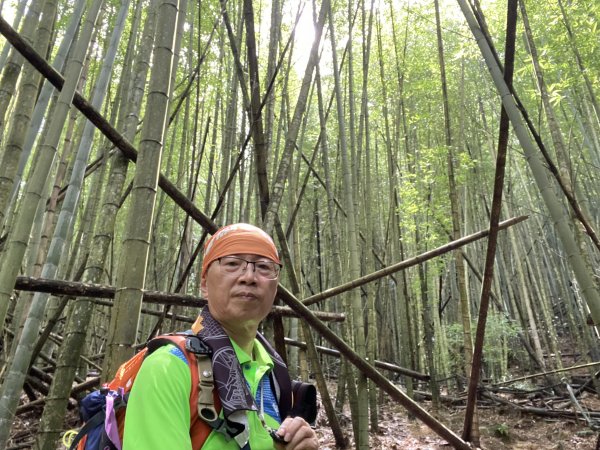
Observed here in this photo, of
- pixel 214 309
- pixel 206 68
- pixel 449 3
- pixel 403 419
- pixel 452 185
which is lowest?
pixel 403 419

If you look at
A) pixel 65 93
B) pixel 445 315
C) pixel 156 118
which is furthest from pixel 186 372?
pixel 445 315

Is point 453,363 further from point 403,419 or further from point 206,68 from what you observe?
point 206,68

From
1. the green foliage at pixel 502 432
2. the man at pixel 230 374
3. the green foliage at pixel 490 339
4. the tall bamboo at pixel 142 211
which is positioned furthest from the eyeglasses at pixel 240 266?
the green foliage at pixel 490 339

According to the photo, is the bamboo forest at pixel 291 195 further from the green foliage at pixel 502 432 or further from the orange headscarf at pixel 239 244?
the orange headscarf at pixel 239 244

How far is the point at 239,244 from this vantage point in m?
1.18

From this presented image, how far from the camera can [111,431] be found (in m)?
0.89

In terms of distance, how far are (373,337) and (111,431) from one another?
3.55 m

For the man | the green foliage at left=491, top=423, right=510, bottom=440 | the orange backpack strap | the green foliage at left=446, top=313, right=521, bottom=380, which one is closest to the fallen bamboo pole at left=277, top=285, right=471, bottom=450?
the man

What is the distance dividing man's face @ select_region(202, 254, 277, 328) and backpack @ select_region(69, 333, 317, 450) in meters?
0.15

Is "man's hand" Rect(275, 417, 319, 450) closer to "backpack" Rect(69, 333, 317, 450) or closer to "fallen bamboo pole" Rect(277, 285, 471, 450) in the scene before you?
"backpack" Rect(69, 333, 317, 450)

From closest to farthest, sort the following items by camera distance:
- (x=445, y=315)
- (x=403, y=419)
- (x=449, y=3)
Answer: (x=403, y=419) < (x=449, y=3) < (x=445, y=315)

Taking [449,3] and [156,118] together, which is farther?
[449,3]

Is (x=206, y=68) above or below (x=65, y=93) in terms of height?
above

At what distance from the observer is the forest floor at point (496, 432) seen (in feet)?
14.4
